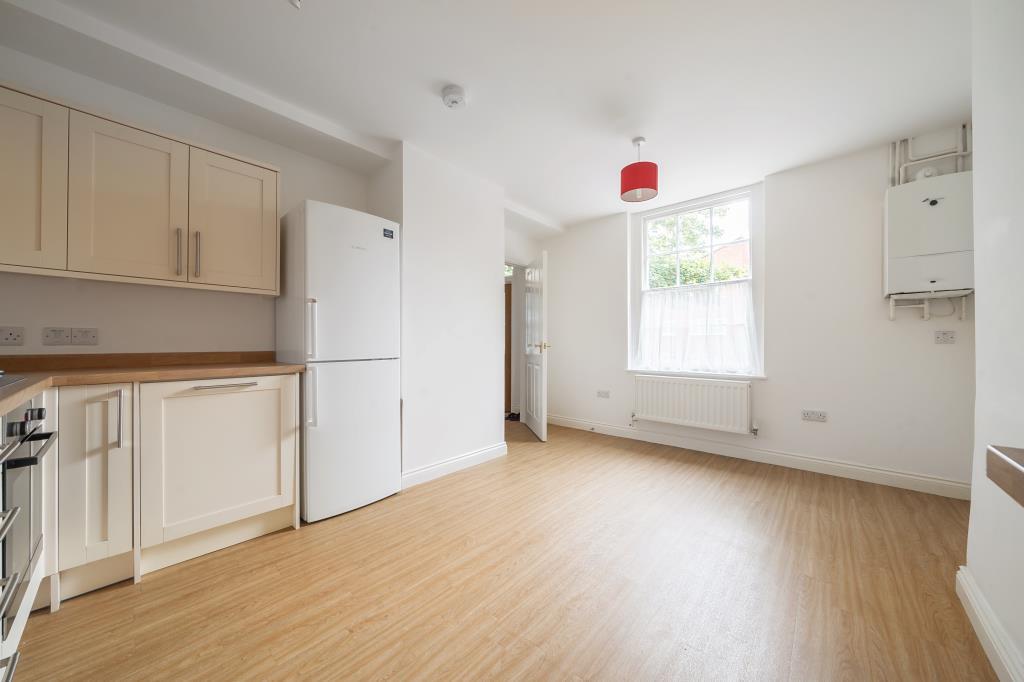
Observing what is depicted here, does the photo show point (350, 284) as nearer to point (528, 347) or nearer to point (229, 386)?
point (229, 386)

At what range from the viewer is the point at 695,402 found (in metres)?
3.82

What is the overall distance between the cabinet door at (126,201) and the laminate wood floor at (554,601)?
157cm

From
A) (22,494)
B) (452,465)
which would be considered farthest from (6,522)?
(452,465)

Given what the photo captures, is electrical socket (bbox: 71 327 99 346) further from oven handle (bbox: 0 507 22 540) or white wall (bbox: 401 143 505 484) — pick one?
white wall (bbox: 401 143 505 484)

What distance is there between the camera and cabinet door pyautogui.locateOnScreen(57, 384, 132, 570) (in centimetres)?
150

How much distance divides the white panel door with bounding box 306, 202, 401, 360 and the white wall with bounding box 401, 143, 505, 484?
213mm

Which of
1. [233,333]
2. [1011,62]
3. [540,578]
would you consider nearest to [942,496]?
[1011,62]

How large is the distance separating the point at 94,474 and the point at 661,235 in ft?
16.1

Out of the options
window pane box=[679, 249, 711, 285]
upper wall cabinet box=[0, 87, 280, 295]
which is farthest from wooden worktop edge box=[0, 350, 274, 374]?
window pane box=[679, 249, 711, 285]

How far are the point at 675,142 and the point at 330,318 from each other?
2.91 m

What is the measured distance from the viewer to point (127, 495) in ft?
→ 5.36

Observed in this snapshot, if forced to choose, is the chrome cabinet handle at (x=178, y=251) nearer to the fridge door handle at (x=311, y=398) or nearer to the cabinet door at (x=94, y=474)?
the cabinet door at (x=94, y=474)

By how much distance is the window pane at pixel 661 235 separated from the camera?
4266mm

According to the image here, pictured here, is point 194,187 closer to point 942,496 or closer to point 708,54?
point 708,54
